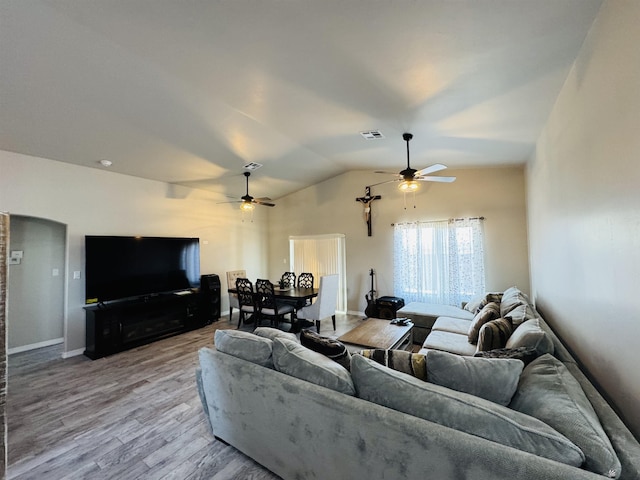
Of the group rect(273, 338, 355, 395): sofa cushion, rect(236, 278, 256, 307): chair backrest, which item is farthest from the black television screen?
rect(273, 338, 355, 395): sofa cushion

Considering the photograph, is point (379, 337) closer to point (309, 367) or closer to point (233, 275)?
point (309, 367)

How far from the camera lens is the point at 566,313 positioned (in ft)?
8.05

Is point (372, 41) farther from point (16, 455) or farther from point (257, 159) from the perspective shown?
point (16, 455)

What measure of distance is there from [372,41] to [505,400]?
2.40 metres

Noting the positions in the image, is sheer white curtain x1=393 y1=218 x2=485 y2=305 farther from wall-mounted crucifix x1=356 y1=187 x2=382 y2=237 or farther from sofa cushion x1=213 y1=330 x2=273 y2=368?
sofa cushion x1=213 y1=330 x2=273 y2=368

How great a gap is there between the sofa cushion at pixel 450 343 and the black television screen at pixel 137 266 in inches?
175

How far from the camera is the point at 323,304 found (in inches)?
196

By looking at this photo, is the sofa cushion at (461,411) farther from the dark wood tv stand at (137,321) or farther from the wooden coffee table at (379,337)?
the dark wood tv stand at (137,321)

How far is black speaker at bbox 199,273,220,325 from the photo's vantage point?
546 centimetres

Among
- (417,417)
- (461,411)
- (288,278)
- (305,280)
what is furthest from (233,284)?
(461,411)

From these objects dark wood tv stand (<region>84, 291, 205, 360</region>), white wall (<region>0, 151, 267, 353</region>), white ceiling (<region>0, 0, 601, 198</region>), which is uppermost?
white ceiling (<region>0, 0, 601, 198</region>)

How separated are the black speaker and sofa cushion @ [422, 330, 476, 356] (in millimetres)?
4225

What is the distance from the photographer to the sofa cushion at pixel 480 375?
4.64 ft

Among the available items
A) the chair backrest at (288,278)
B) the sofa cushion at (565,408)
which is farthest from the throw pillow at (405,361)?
the chair backrest at (288,278)
